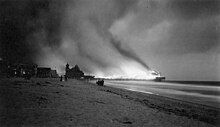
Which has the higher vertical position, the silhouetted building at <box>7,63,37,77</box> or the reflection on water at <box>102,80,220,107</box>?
the silhouetted building at <box>7,63,37,77</box>

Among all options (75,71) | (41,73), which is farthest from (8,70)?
(75,71)

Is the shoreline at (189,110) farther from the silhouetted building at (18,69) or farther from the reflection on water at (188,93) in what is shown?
the silhouetted building at (18,69)

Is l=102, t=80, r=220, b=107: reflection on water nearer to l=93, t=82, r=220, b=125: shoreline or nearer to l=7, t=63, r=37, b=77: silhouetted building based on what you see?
l=93, t=82, r=220, b=125: shoreline

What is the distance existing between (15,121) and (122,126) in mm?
4320

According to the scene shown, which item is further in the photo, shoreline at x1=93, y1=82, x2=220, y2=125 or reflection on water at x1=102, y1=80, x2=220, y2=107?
reflection on water at x1=102, y1=80, x2=220, y2=107

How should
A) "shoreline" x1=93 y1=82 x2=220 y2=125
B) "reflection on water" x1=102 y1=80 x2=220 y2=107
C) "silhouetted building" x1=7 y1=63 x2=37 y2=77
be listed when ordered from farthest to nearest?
"silhouetted building" x1=7 y1=63 x2=37 y2=77, "reflection on water" x1=102 y1=80 x2=220 y2=107, "shoreline" x1=93 y1=82 x2=220 y2=125

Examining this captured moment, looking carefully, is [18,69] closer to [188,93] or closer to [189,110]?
[188,93]

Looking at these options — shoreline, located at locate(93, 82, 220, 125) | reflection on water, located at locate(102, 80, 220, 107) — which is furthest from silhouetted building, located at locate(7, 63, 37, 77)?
shoreline, located at locate(93, 82, 220, 125)

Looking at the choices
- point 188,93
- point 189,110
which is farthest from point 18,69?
point 189,110

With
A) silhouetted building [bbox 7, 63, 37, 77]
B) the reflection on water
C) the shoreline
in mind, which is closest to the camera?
the shoreline

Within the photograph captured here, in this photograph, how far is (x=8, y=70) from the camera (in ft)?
217

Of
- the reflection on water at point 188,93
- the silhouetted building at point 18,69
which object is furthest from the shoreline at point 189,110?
the silhouetted building at point 18,69

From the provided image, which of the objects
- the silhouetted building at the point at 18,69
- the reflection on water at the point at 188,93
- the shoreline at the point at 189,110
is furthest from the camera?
the silhouetted building at the point at 18,69

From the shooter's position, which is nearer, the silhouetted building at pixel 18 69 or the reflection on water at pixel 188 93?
the reflection on water at pixel 188 93
